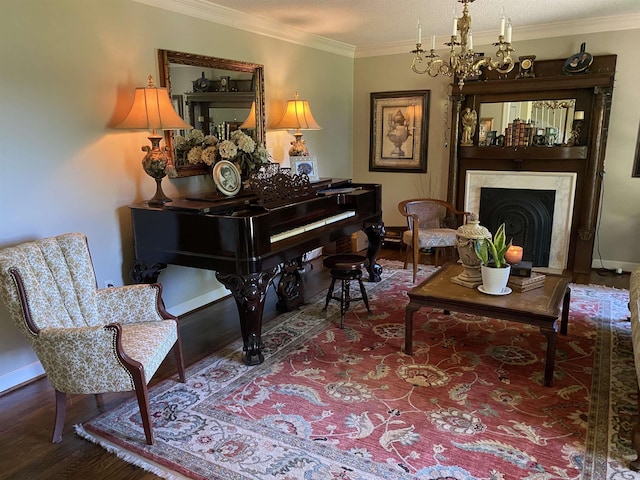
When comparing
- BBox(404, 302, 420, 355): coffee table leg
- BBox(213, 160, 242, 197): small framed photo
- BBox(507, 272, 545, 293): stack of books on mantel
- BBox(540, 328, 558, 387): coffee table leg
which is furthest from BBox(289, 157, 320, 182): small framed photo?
BBox(540, 328, 558, 387): coffee table leg

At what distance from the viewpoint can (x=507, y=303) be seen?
279cm

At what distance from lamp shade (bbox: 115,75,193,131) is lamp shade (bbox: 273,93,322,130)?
59.2 inches

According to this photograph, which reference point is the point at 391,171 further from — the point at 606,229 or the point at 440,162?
the point at 606,229

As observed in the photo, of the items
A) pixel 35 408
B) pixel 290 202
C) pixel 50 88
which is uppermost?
pixel 50 88

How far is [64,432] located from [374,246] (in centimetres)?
299

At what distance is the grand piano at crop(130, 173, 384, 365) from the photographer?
283 centimetres

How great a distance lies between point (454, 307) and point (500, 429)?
79cm

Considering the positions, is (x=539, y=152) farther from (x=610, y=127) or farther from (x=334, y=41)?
(x=334, y=41)

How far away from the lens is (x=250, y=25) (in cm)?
418

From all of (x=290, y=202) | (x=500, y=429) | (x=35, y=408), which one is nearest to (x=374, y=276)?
(x=290, y=202)

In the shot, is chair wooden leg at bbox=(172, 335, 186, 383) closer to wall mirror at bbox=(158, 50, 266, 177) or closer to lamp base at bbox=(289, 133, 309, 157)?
wall mirror at bbox=(158, 50, 266, 177)

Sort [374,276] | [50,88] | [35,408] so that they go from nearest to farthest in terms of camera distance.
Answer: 1. [35,408]
2. [50,88]
3. [374,276]

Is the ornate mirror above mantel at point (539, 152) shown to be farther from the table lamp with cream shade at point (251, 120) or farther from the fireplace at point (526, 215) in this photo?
the table lamp with cream shade at point (251, 120)

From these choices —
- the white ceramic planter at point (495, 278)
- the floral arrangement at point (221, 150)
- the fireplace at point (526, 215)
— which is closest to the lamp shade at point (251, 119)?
the floral arrangement at point (221, 150)
